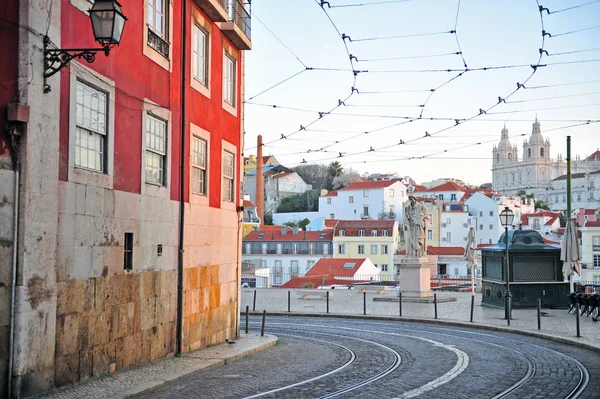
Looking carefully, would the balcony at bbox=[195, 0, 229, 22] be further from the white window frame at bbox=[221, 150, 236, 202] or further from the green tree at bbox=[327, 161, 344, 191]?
the green tree at bbox=[327, 161, 344, 191]

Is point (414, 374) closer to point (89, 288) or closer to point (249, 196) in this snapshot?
point (89, 288)

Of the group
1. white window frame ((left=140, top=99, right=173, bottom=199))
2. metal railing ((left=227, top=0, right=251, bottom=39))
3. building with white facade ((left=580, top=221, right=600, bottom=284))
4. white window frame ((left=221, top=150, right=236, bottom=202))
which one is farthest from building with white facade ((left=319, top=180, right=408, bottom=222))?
white window frame ((left=140, top=99, right=173, bottom=199))

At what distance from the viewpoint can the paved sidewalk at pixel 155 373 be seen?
945cm

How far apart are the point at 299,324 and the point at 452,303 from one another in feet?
29.3

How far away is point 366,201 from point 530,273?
79.7m

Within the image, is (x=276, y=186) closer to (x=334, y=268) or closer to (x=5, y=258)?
(x=334, y=268)

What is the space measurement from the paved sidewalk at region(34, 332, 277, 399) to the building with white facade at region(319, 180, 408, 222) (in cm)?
8605

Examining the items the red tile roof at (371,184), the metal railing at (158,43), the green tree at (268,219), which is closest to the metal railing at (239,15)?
the metal railing at (158,43)

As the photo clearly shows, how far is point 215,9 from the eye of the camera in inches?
591

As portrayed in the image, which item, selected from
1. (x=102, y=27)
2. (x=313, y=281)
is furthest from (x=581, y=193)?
(x=102, y=27)

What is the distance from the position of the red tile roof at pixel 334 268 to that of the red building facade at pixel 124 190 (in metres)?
40.4

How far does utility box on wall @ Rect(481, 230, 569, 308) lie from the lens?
24.2m

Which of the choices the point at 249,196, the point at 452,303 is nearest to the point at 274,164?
the point at 249,196

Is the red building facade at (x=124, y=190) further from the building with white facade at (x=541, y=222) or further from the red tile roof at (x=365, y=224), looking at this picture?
the building with white facade at (x=541, y=222)
